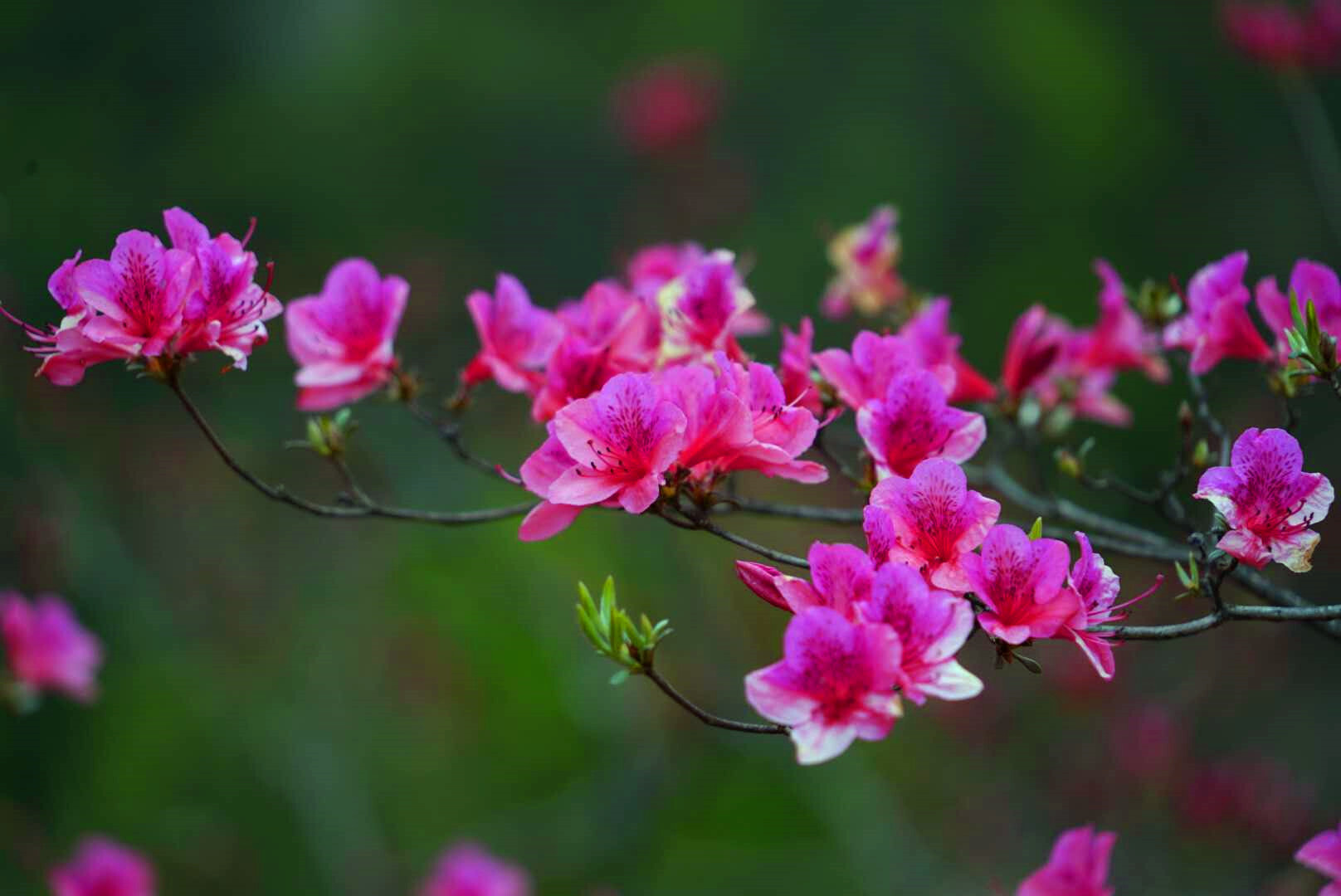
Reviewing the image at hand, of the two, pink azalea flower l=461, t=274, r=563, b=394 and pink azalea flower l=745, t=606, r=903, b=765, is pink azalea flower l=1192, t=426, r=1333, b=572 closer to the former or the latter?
pink azalea flower l=745, t=606, r=903, b=765

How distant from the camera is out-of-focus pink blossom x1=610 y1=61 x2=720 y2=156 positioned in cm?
440

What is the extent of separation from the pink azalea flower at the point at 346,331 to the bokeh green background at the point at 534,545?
3.21ft

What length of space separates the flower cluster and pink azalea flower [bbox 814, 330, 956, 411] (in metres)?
0.60

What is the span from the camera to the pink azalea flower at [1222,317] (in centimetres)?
130

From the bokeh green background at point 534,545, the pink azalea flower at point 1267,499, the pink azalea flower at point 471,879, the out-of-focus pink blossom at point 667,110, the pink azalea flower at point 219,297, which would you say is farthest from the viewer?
the out-of-focus pink blossom at point 667,110

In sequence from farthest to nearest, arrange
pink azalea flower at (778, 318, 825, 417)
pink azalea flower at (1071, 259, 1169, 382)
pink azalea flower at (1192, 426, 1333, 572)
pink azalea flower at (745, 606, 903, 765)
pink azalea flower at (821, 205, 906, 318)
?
pink azalea flower at (821, 205, 906, 318)
pink azalea flower at (1071, 259, 1169, 382)
pink azalea flower at (778, 318, 825, 417)
pink azalea flower at (1192, 426, 1333, 572)
pink azalea flower at (745, 606, 903, 765)

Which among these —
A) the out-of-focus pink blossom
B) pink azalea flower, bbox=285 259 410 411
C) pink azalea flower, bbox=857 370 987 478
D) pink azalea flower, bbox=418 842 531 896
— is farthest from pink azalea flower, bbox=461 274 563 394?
the out-of-focus pink blossom

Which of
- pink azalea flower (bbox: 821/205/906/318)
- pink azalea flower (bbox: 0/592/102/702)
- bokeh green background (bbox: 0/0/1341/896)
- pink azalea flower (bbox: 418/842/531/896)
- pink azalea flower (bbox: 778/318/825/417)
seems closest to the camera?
pink azalea flower (bbox: 778/318/825/417)

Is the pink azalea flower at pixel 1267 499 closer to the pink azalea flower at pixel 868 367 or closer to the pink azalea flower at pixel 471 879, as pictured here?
the pink azalea flower at pixel 868 367

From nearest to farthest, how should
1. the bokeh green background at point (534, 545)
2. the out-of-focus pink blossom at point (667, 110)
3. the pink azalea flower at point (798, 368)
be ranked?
the pink azalea flower at point (798, 368) → the bokeh green background at point (534, 545) → the out-of-focus pink blossom at point (667, 110)

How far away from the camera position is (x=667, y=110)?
439 cm

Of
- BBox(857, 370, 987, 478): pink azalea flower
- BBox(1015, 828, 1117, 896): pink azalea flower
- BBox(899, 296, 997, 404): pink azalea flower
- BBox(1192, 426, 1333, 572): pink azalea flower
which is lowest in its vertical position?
BBox(1015, 828, 1117, 896): pink azalea flower

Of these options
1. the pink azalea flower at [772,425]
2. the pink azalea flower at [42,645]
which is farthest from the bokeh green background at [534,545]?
the pink azalea flower at [772,425]

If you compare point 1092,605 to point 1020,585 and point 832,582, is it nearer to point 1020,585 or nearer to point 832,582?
point 1020,585
